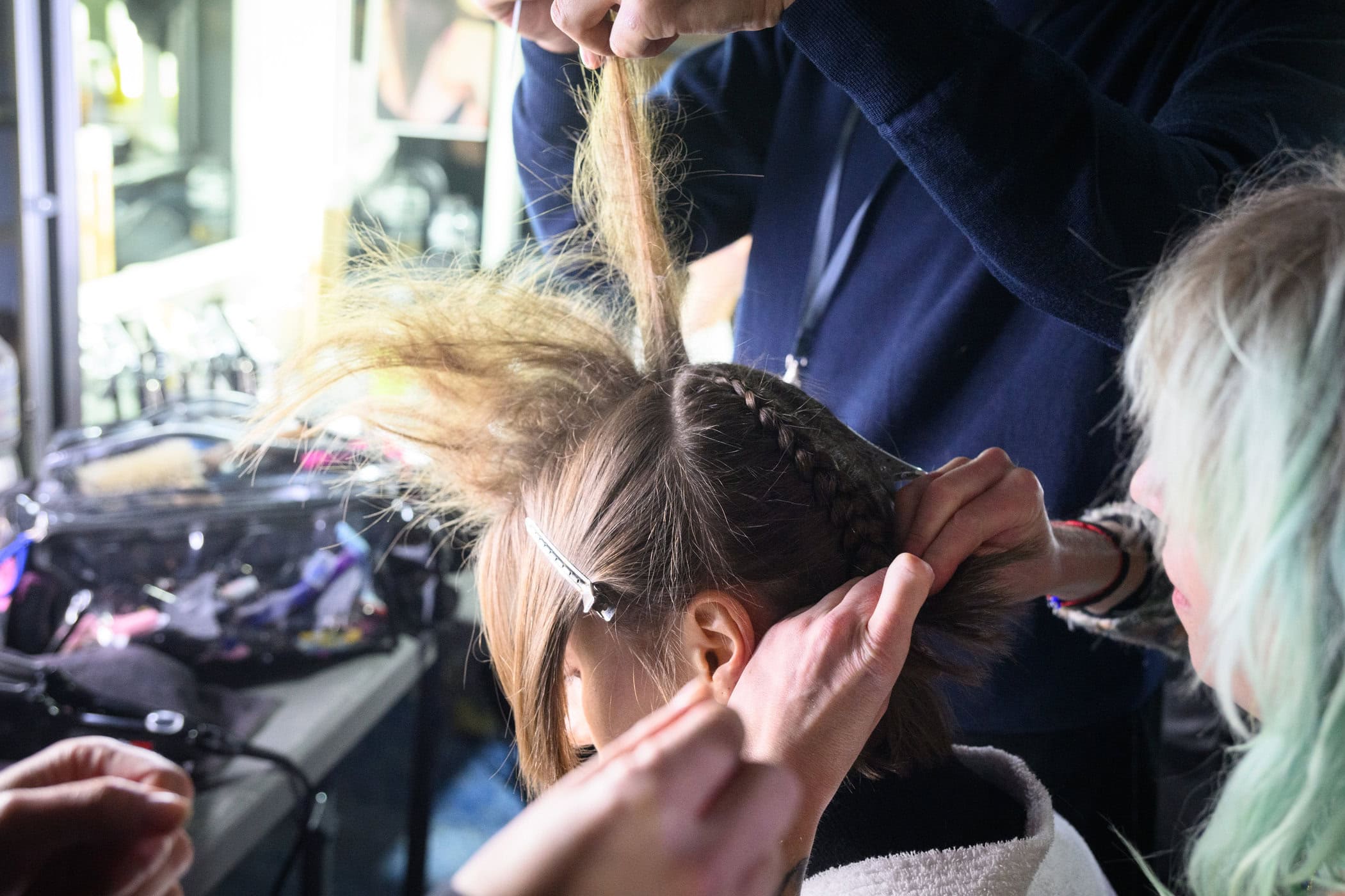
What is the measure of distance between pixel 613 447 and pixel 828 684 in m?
0.22

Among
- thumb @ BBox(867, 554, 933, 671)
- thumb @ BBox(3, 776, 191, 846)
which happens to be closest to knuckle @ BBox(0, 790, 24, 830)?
thumb @ BBox(3, 776, 191, 846)

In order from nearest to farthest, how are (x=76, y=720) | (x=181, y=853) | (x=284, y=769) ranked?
(x=181, y=853) → (x=76, y=720) → (x=284, y=769)

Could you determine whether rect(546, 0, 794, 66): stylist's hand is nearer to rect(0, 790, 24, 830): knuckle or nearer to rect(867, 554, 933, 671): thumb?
rect(867, 554, 933, 671): thumb

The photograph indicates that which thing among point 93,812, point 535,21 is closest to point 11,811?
point 93,812

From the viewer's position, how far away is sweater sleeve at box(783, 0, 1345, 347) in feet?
A: 1.69

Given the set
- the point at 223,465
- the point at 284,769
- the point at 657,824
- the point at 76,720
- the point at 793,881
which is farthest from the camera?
the point at 223,465

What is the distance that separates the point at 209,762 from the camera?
958 millimetres

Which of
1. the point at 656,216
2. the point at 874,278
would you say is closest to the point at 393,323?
the point at 656,216

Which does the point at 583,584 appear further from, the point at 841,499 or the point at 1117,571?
the point at 1117,571

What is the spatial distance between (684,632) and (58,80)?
43.6 inches

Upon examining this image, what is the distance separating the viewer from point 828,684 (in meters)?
0.45

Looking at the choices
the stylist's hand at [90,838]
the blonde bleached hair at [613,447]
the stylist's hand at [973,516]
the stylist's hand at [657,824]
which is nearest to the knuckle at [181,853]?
the stylist's hand at [90,838]

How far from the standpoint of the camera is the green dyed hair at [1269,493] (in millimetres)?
406

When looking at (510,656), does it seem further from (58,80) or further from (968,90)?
(58,80)
